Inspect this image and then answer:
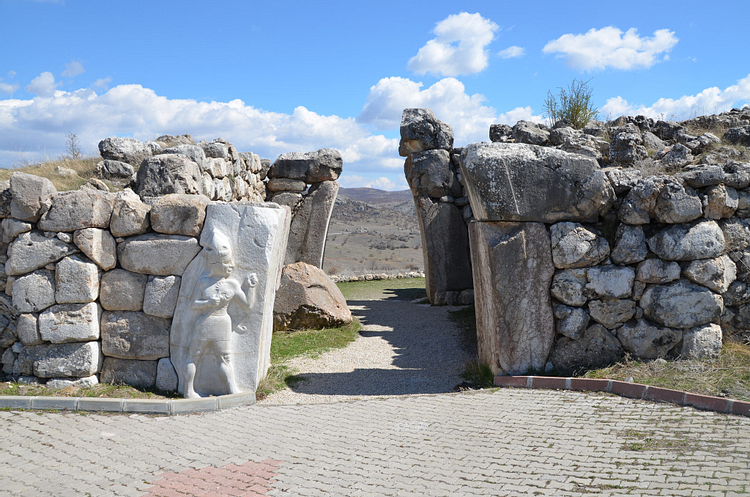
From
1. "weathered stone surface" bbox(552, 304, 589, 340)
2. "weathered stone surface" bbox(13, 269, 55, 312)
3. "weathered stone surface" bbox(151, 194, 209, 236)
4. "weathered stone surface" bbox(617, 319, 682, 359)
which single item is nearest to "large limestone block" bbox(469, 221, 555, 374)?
"weathered stone surface" bbox(552, 304, 589, 340)

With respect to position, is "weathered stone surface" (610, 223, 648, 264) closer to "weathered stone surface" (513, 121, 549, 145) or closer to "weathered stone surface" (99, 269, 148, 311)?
"weathered stone surface" (513, 121, 549, 145)

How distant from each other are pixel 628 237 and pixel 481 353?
2.20 metres

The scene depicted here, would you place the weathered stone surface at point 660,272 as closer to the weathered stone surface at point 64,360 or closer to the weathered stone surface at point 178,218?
the weathered stone surface at point 178,218

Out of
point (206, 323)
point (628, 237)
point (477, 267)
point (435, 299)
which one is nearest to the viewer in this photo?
point (206, 323)

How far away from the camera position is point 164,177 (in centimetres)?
666

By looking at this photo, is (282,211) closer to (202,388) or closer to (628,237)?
(202,388)

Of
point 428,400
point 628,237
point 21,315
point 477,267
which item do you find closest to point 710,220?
point 628,237

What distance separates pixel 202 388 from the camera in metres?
5.46

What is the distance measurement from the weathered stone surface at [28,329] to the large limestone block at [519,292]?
482 cm

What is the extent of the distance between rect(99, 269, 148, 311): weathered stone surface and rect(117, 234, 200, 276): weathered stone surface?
0.12 meters

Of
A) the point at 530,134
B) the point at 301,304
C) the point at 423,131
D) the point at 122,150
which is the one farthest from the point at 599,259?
the point at 122,150

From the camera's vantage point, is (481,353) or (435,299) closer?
(481,353)

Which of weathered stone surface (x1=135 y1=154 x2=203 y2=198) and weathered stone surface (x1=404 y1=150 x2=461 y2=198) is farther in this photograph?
weathered stone surface (x1=404 y1=150 x2=461 y2=198)

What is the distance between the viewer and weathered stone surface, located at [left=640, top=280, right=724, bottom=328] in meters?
5.70
